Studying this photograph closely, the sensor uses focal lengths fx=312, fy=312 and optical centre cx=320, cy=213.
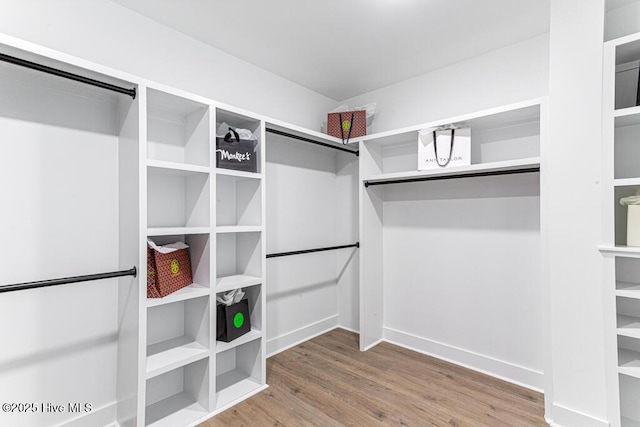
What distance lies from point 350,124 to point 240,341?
2036 millimetres

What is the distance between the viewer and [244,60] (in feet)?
8.41

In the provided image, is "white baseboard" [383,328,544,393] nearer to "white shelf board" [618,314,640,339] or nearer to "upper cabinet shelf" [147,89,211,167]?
"white shelf board" [618,314,640,339]

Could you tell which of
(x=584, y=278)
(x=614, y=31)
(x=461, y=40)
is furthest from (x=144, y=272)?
(x=614, y=31)

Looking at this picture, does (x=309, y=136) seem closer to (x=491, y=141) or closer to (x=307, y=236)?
(x=307, y=236)

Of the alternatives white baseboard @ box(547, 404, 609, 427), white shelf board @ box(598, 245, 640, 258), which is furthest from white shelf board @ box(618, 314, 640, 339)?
white baseboard @ box(547, 404, 609, 427)

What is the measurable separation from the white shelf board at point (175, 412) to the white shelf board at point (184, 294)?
0.71 metres

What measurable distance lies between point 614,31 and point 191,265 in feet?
9.70

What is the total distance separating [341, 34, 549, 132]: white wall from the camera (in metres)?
2.23

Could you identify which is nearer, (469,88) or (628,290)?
(628,290)

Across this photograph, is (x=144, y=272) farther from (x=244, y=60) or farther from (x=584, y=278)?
(x=584, y=278)

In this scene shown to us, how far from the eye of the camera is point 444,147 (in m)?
2.31

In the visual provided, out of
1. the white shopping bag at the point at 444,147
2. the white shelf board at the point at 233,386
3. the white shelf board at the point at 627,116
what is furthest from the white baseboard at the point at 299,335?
the white shelf board at the point at 627,116

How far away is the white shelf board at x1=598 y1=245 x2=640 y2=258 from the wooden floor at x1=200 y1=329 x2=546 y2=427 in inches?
41.9

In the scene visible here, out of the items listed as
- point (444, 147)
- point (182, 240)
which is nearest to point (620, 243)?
point (444, 147)
